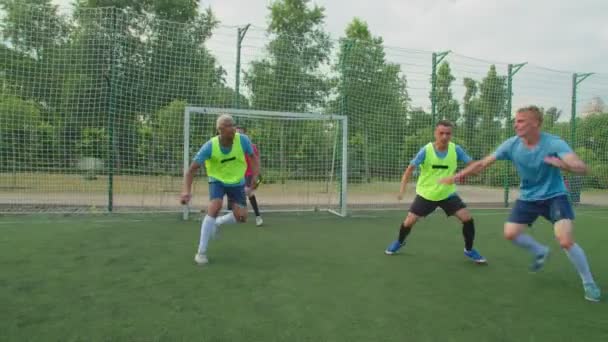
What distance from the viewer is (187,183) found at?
4.93m

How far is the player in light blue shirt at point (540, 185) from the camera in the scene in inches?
148

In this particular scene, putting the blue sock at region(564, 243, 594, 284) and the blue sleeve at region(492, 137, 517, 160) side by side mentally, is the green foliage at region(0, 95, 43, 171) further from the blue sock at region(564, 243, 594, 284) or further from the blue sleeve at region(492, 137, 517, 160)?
the blue sock at region(564, 243, 594, 284)

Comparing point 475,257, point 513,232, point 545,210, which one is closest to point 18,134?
point 475,257

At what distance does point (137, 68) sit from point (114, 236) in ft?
20.4

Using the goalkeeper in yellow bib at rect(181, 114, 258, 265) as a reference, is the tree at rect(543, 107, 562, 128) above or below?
above

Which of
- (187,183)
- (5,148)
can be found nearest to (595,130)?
(187,183)

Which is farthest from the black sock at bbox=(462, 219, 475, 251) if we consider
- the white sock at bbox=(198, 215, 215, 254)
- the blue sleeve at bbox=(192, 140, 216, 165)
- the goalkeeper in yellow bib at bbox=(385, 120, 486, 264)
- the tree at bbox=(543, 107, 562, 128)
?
the tree at bbox=(543, 107, 562, 128)

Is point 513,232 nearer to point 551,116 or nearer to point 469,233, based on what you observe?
point 469,233

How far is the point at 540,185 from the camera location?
13.2ft

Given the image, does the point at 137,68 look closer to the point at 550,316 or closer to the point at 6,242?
Answer: the point at 6,242

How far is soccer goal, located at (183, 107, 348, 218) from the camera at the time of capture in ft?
36.0

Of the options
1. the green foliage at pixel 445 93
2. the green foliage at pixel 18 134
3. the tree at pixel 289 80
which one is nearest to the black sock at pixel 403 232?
the tree at pixel 289 80

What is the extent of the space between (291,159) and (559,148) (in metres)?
8.23


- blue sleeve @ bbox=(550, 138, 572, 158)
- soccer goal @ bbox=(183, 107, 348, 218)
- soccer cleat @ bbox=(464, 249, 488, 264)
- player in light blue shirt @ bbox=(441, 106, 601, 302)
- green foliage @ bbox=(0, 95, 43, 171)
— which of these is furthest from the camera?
soccer goal @ bbox=(183, 107, 348, 218)
